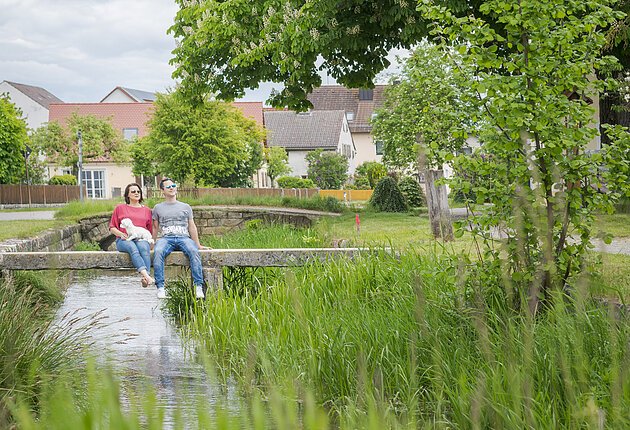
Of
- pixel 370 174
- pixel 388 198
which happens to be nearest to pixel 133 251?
pixel 388 198

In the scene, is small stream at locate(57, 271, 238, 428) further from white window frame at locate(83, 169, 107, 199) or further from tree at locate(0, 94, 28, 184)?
white window frame at locate(83, 169, 107, 199)

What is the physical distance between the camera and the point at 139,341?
30.7 feet

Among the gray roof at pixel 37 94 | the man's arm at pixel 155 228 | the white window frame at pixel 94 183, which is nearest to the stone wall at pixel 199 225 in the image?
the man's arm at pixel 155 228

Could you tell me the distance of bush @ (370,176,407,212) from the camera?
28.4 m

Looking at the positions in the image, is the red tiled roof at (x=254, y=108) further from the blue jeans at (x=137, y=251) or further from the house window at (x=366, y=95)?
the blue jeans at (x=137, y=251)

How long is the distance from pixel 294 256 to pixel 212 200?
71.2ft

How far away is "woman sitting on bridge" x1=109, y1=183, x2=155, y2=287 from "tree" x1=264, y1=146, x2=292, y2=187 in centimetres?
4323

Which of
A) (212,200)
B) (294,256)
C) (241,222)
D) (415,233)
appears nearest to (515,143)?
(294,256)

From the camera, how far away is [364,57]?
17141 mm

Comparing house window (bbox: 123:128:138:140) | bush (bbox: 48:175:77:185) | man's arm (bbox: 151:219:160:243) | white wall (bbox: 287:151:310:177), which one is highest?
house window (bbox: 123:128:138:140)

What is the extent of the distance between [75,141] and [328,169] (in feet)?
52.3

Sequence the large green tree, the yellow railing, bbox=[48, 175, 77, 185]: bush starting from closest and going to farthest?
1. the large green tree
2. bbox=[48, 175, 77, 185]: bush
3. the yellow railing

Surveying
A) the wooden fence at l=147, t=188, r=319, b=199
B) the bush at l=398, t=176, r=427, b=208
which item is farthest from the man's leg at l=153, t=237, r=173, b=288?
the bush at l=398, t=176, r=427, b=208

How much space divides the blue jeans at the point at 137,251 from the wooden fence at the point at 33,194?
102 ft
